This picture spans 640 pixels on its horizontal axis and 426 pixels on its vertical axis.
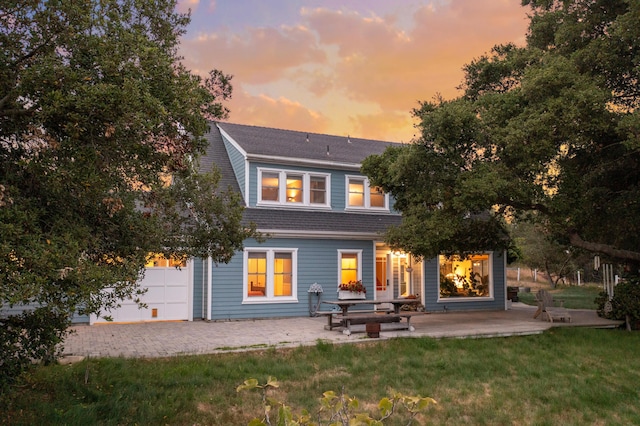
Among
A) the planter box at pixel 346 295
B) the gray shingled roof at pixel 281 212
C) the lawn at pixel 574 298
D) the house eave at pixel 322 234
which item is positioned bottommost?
the lawn at pixel 574 298

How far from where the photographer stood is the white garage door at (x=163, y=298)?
50.0 feet

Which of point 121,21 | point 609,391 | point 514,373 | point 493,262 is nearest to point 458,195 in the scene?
point 514,373

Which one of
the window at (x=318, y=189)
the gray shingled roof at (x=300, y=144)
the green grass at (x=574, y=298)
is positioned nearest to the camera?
the gray shingled roof at (x=300, y=144)

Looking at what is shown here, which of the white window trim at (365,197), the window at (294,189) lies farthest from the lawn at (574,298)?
the window at (294,189)

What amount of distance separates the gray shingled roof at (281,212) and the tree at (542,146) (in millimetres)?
2902

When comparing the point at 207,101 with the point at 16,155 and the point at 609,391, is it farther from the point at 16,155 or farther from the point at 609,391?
the point at 609,391

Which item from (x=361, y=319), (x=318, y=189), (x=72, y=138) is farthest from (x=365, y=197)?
(x=72, y=138)

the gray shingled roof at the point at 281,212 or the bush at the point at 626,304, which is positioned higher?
the gray shingled roof at the point at 281,212

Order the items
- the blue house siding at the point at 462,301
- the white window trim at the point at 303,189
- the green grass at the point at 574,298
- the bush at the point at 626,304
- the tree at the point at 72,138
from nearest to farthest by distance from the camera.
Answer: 1. the tree at the point at 72,138
2. the bush at the point at 626,304
3. the white window trim at the point at 303,189
4. the blue house siding at the point at 462,301
5. the green grass at the point at 574,298

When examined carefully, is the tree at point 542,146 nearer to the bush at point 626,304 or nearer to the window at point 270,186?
the bush at point 626,304

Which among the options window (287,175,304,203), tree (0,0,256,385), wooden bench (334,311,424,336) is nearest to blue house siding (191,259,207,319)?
window (287,175,304,203)

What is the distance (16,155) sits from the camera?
6.04 meters

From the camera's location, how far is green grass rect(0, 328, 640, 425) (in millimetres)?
7238

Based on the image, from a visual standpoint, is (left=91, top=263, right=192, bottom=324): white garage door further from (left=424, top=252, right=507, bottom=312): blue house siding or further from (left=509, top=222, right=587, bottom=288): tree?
(left=509, top=222, right=587, bottom=288): tree
